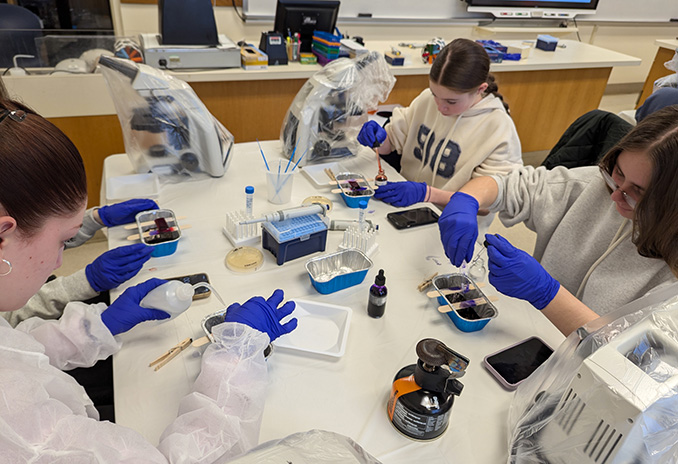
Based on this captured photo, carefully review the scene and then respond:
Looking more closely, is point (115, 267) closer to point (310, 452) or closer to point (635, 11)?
point (310, 452)

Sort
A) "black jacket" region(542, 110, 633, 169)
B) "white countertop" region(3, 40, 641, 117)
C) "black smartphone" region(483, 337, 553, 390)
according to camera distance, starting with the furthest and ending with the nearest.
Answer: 1. "white countertop" region(3, 40, 641, 117)
2. "black jacket" region(542, 110, 633, 169)
3. "black smartphone" region(483, 337, 553, 390)

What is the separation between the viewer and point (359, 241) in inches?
52.7

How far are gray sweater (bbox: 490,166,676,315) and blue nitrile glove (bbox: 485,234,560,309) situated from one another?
20 cm

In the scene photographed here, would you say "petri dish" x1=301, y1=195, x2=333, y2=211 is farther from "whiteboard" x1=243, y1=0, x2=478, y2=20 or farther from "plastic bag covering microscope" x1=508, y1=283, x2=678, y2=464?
"whiteboard" x1=243, y1=0, x2=478, y2=20

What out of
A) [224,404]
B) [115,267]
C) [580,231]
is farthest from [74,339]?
[580,231]

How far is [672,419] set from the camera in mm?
592

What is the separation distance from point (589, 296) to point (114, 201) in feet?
4.97

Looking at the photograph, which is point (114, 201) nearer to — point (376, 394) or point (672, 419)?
point (376, 394)

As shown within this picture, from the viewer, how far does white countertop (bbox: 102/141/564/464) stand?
2.80 feet

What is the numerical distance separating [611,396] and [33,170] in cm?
89

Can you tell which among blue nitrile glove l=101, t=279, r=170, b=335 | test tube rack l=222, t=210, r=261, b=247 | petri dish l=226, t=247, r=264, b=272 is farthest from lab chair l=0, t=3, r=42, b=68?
blue nitrile glove l=101, t=279, r=170, b=335

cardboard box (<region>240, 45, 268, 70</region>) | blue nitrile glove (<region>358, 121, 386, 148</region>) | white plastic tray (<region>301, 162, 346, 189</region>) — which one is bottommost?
white plastic tray (<region>301, 162, 346, 189</region>)

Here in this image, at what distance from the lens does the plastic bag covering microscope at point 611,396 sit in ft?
1.94

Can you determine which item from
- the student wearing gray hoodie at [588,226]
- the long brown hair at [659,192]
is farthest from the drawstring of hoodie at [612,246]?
the long brown hair at [659,192]
